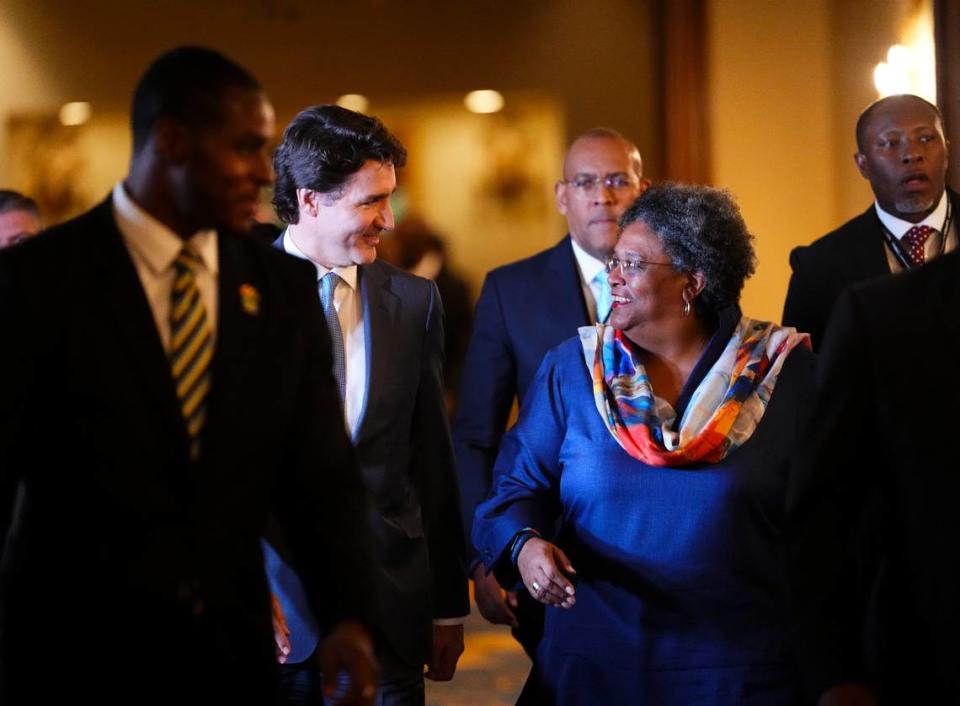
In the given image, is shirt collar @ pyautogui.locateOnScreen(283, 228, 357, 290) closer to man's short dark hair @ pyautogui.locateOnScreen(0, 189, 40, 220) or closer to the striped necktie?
the striped necktie

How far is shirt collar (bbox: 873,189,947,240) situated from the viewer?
427 cm

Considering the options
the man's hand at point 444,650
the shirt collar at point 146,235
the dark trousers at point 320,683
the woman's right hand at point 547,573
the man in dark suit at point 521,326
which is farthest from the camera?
the man in dark suit at point 521,326

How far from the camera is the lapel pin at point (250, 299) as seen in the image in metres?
2.28

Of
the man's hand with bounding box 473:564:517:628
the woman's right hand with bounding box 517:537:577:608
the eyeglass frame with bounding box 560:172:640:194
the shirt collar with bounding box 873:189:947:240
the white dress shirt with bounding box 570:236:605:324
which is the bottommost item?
the man's hand with bounding box 473:564:517:628

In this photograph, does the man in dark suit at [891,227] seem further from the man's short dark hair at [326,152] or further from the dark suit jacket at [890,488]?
the dark suit jacket at [890,488]

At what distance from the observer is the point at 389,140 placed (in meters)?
3.46

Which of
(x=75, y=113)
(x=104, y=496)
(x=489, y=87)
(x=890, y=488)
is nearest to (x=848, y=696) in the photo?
(x=890, y=488)

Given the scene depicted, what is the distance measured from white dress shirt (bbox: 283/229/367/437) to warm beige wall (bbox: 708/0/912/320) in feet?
13.1

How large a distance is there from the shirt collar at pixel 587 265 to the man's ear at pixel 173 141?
2275 millimetres

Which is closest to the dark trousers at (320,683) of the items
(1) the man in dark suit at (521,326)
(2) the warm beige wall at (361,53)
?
(1) the man in dark suit at (521,326)

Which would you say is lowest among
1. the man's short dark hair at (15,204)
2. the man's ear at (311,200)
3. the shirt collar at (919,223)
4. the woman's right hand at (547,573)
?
the woman's right hand at (547,573)

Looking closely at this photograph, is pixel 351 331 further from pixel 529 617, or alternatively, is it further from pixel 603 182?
pixel 603 182

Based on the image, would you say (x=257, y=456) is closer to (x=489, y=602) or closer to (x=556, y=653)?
(x=556, y=653)

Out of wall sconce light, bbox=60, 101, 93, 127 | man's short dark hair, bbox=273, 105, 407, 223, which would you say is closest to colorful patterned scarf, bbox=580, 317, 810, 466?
man's short dark hair, bbox=273, 105, 407, 223
